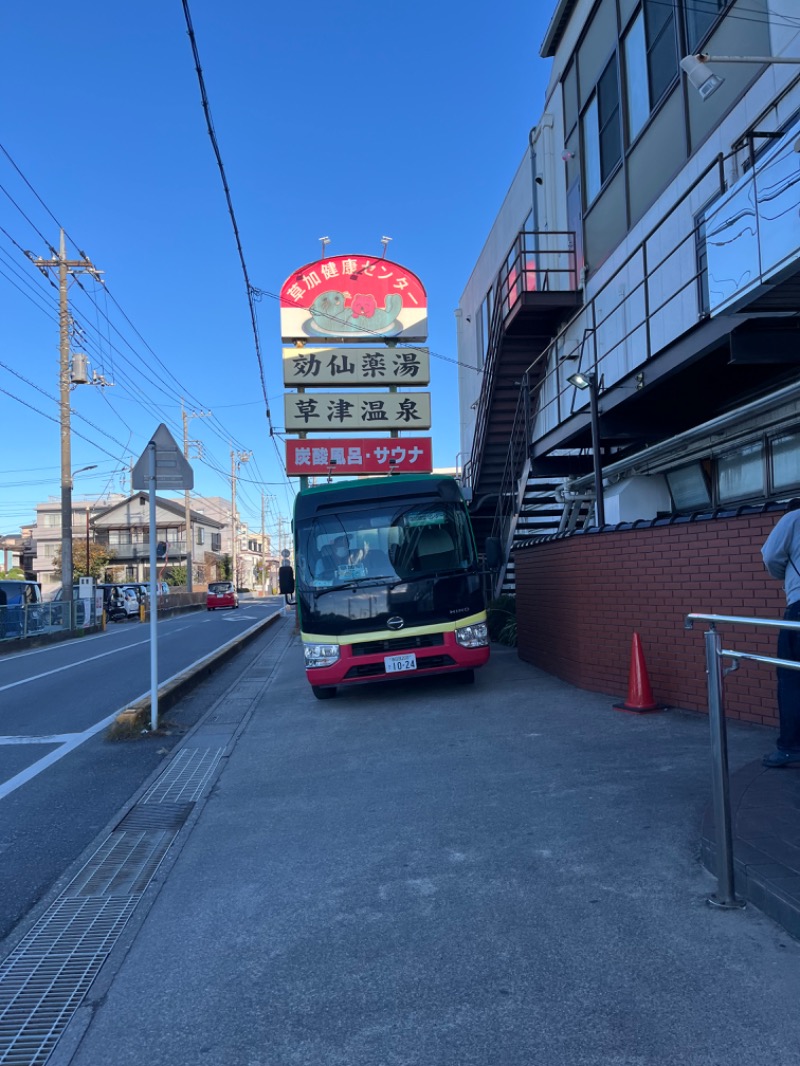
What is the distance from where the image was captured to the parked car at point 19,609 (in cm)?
2311

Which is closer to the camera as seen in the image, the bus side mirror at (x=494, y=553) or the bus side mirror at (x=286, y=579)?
the bus side mirror at (x=494, y=553)

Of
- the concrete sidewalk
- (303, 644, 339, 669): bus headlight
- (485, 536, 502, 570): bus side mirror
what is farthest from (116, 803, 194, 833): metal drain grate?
(485, 536, 502, 570): bus side mirror

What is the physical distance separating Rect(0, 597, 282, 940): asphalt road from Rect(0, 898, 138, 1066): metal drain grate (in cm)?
26

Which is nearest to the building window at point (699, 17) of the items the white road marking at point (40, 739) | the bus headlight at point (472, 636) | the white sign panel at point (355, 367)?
the bus headlight at point (472, 636)

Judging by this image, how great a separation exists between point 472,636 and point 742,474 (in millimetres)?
3736

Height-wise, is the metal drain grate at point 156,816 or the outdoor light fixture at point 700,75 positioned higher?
the outdoor light fixture at point 700,75

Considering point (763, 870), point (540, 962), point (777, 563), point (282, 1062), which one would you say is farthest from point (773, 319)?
point (282, 1062)

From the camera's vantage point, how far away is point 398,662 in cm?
895

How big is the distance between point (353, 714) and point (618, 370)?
649 centimetres

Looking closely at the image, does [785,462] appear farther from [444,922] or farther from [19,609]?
[19,609]

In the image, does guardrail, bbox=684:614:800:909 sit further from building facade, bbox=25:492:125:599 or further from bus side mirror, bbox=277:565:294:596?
building facade, bbox=25:492:125:599

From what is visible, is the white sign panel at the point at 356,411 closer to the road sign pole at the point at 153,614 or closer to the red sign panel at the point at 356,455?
the red sign panel at the point at 356,455

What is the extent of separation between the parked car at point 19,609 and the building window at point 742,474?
2023 cm

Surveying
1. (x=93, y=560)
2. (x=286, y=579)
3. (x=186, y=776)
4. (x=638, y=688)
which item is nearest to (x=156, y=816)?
(x=186, y=776)
